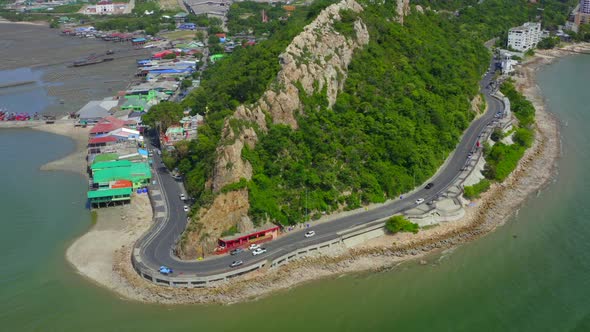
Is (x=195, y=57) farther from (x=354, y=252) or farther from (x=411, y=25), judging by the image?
(x=354, y=252)

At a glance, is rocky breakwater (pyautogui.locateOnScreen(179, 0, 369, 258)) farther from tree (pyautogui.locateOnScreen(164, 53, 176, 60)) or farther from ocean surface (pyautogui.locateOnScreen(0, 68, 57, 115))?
tree (pyautogui.locateOnScreen(164, 53, 176, 60))

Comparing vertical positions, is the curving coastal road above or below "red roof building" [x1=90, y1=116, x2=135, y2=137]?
below

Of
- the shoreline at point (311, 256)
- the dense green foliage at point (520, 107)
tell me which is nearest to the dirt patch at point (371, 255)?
the shoreline at point (311, 256)

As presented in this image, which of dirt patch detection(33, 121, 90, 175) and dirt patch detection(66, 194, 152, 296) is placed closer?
dirt patch detection(66, 194, 152, 296)

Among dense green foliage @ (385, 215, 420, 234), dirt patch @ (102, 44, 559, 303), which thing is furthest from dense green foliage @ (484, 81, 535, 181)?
dense green foliage @ (385, 215, 420, 234)

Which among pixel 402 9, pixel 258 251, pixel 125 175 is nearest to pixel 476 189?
pixel 258 251

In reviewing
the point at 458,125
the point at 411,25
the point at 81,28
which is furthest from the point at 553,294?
the point at 81,28

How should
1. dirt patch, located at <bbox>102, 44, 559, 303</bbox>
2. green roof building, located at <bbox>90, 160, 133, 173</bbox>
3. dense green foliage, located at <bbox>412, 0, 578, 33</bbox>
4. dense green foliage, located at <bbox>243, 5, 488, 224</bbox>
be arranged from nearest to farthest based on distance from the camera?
dirt patch, located at <bbox>102, 44, 559, 303</bbox>, dense green foliage, located at <bbox>243, 5, 488, 224</bbox>, green roof building, located at <bbox>90, 160, 133, 173</bbox>, dense green foliage, located at <bbox>412, 0, 578, 33</bbox>
